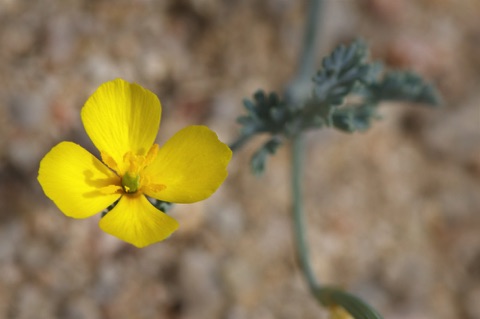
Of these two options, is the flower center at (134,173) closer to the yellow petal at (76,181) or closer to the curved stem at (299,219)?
the yellow petal at (76,181)

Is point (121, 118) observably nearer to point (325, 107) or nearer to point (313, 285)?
point (325, 107)

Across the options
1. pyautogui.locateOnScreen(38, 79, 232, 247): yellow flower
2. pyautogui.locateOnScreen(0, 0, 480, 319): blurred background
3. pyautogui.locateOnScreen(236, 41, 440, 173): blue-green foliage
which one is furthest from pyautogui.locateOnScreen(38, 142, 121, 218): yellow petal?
pyautogui.locateOnScreen(0, 0, 480, 319): blurred background

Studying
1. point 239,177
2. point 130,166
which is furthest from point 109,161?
point 239,177

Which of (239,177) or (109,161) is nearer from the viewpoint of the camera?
(109,161)

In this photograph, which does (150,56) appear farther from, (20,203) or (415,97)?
(415,97)

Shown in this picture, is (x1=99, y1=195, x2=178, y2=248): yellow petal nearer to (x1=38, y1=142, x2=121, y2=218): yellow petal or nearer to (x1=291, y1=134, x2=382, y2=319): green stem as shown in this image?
(x1=38, y1=142, x2=121, y2=218): yellow petal

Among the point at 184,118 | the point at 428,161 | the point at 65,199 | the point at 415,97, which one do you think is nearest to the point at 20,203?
the point at 184,118

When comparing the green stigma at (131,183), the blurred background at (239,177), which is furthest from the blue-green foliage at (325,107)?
the blurred background at (239,177)
